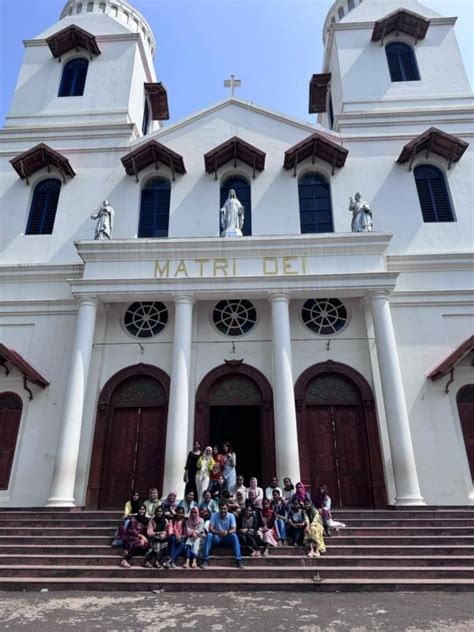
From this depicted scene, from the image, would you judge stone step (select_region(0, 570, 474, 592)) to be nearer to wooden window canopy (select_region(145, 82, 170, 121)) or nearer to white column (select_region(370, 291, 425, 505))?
white column (select_region(370, 291, 425, 505))

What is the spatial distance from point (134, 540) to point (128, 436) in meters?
5.66

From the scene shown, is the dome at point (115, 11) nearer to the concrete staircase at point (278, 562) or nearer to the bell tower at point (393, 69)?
the bell tower at point (393, 69)

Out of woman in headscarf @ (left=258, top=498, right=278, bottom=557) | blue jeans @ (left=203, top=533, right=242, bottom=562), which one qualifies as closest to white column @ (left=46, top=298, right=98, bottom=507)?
blue jeans @ (left=203, top=533, right=242, bottom=562)

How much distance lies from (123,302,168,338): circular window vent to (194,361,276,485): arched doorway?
2.38m

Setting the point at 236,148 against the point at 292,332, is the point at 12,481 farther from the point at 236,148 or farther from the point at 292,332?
the point at 236,148

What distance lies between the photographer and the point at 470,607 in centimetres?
628

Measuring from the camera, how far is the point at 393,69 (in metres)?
19.6

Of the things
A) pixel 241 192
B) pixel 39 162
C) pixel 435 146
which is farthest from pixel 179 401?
pixel 435 146

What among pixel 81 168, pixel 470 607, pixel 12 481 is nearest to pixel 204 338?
pixel 12 481

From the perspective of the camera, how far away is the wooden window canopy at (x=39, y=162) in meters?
17.0

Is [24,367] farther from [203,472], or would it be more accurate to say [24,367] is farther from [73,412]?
[203,472]

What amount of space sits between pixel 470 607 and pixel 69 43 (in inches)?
942

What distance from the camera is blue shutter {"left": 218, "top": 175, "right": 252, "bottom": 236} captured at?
16.3m

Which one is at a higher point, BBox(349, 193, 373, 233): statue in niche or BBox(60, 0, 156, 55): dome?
BBox(60, 0, 156, 55): dome
